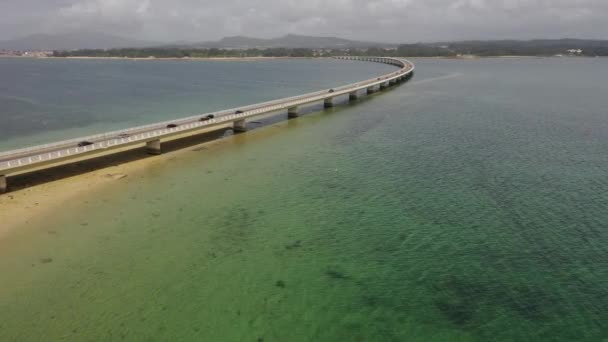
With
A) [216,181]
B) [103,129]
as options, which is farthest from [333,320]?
[103,129]

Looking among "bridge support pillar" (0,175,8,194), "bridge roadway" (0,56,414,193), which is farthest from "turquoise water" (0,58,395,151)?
"bridge support pillar" (0,175,8,194)

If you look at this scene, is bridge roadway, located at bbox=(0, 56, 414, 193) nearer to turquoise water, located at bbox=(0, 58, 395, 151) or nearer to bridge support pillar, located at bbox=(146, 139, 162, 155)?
bridge support pillar, located at bbox=(146, 139, 162, 155)

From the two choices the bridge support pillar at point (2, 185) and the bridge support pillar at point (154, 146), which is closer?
the bridge support pillar at point (2, 185)

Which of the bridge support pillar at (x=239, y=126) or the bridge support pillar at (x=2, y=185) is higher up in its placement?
the bridge support pillar at (x=239, y=126)

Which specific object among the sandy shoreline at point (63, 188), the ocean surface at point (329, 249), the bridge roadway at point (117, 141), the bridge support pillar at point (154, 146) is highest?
the bridge roadway at point (117, 141)

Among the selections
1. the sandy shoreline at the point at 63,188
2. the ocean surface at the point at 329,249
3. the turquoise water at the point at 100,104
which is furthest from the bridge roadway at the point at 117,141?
the turquoise water at the point at 100,104

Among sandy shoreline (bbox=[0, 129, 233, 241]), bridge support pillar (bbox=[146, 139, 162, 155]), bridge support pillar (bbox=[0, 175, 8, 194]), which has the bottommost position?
sandy shoreline (bbox=[0, 129, 233, 241])

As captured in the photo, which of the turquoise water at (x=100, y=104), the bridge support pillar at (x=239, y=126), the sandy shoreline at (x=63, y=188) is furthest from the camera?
the turquoise water at (x=100, y=104)

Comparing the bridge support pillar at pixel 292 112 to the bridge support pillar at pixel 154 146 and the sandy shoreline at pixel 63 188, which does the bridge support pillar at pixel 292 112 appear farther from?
the bridge support pillar at pixel 154 146

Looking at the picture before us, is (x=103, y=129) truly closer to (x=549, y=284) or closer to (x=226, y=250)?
(x=226, y=250)
